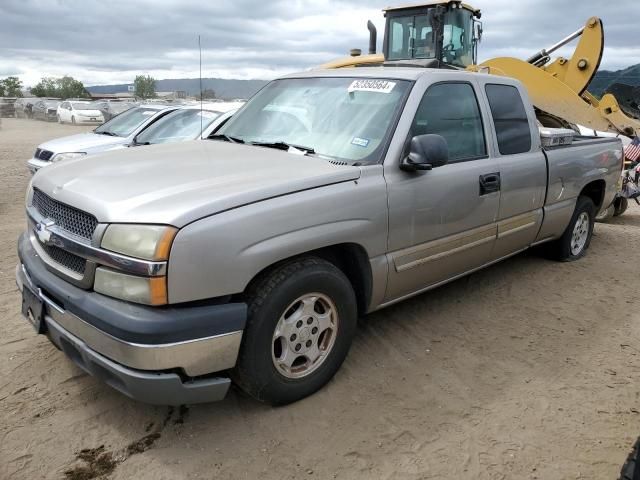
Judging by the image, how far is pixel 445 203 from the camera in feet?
12.0

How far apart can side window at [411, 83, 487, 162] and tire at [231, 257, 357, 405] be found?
1.20 m

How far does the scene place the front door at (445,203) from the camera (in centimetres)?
343

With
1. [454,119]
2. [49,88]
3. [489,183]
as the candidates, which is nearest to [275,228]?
[454,119]

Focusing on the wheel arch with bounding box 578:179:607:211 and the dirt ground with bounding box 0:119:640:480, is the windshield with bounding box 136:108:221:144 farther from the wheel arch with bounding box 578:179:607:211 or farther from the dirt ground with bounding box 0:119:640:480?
the wheel arch with bounding box 578:179:607:211

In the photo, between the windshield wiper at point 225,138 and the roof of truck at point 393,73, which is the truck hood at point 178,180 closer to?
the windshield wiper at point 225,138

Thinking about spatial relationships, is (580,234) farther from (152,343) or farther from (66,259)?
(66,259)

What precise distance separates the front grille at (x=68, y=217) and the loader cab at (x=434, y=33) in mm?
9322

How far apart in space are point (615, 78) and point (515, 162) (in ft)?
72.7

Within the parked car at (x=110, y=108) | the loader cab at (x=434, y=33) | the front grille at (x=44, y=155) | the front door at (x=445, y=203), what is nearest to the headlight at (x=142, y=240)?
the front door at (x=445, y=203)

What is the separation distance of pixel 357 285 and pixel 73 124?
30.7m

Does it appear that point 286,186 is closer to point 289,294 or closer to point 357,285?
point 289,294

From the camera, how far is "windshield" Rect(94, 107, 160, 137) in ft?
31.0

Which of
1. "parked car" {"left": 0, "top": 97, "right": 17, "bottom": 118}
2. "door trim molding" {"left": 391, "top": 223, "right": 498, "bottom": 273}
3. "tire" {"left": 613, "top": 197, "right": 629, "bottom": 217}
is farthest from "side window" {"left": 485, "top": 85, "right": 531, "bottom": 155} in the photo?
"parked car" {"left": 0, "top": 97, "right": 17, "bottom": 118}

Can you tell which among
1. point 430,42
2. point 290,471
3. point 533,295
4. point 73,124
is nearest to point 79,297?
point 290,471
